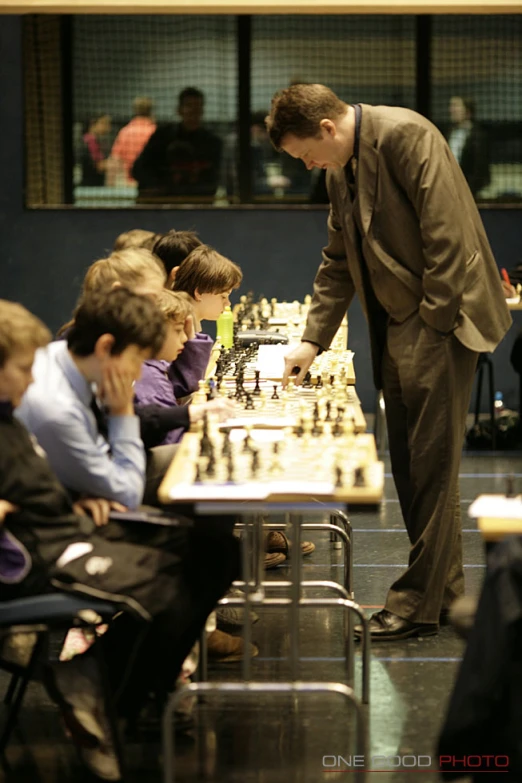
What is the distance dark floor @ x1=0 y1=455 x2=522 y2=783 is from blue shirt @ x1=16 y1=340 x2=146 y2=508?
26.9 inches

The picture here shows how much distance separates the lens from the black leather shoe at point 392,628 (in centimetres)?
409

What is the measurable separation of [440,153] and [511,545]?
Answer: 178 cm

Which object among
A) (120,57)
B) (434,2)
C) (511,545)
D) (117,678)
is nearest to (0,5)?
(434,2)

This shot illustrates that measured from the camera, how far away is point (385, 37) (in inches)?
341

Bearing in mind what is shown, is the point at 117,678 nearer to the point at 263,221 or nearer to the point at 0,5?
the point at 0,5

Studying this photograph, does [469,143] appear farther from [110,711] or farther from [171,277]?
[110,711]

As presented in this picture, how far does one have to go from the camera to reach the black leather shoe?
4.09 metres

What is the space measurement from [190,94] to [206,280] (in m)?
4.07

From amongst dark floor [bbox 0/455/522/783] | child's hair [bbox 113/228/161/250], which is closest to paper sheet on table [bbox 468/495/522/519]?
dark floor [bbox 0/455/522/783]

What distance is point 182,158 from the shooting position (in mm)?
8812

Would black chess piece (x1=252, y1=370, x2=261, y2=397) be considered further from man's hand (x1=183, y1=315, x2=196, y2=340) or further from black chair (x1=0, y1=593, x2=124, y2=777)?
black chair (x1=0, y1=593, x2=124, y2=777)

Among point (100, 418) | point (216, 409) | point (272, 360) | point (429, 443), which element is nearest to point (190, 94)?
point (272, 360)

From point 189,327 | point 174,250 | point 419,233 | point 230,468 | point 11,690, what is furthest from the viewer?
point 174,250

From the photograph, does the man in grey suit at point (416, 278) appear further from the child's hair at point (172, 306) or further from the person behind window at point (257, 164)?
the person behind window at point (257, 164)
